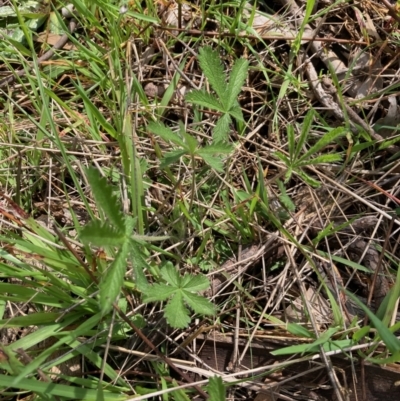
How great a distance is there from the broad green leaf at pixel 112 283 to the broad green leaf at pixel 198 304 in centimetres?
26

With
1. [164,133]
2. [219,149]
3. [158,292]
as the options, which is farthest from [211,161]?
[158,292]

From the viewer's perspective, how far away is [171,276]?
4.74 ft

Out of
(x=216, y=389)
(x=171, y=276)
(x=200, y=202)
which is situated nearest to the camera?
(x=216, y=389)

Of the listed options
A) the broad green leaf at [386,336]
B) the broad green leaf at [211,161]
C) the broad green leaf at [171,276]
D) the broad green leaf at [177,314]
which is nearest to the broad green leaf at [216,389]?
the broad green leaf at [177,314]

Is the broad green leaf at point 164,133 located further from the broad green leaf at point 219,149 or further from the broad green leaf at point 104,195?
the broad green leaf at point 104,195

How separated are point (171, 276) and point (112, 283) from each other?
301 millimetres

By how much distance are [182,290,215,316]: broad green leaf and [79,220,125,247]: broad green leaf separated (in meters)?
0.28

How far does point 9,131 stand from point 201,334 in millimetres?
1003

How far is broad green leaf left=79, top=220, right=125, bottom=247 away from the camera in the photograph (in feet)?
3.65

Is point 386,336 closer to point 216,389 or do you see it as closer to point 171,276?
point 216,389

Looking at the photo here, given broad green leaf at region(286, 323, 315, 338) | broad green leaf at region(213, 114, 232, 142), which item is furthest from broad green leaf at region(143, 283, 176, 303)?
broad green leaf at region(213, 114, 232, 142)

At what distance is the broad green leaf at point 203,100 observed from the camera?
1.53 metres

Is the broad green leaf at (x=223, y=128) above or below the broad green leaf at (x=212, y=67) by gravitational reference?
Answer: below

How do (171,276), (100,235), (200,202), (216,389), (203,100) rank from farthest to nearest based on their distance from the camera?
(200,202)
(203,100)
(171,276)
(216,389)
(100,235)
